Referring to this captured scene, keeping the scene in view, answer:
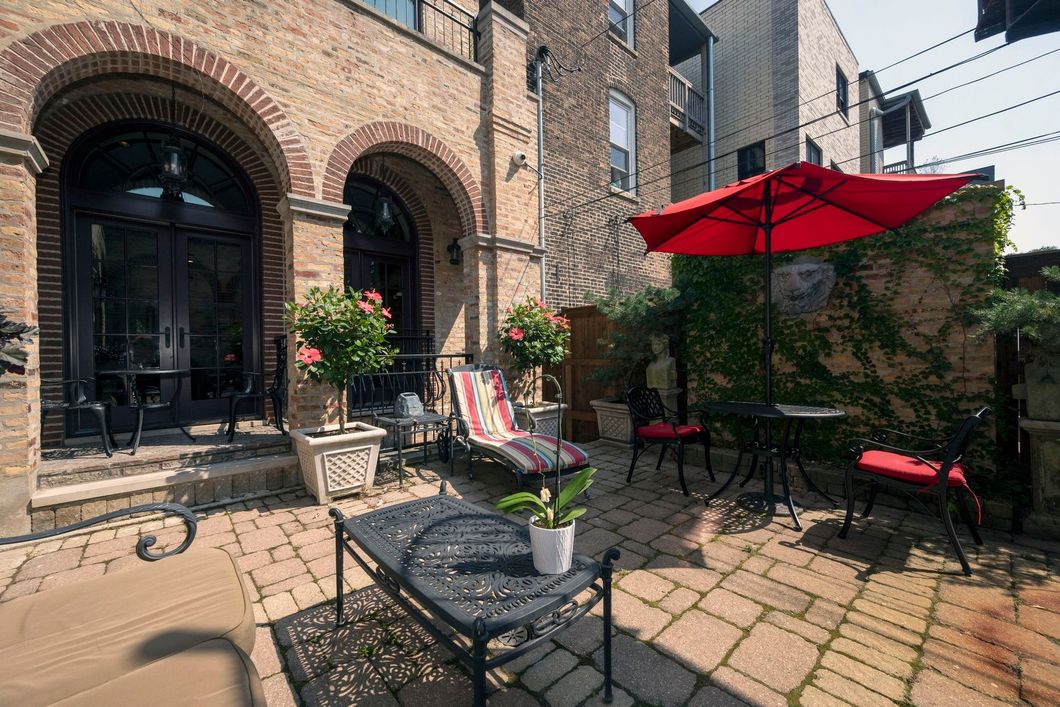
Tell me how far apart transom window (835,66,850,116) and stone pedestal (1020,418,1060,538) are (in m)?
12.4

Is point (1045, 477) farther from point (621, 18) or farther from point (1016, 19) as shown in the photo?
point (621, 18)

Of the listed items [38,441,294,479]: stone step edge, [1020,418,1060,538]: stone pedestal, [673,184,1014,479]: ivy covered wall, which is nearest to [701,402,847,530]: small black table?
[673,184,1014,479]: ivy covered wall

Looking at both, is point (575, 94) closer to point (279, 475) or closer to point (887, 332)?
point (887, 332)

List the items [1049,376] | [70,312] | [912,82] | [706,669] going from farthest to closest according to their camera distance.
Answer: [912,82]
[70,312]
[1049,376]
[706,669]

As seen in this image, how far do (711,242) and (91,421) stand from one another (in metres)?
6.87

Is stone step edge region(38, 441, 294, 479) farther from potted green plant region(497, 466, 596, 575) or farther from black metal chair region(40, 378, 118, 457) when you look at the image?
potted green plant region(497, 466, 596, 575)

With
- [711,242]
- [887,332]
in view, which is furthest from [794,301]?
[711,242]

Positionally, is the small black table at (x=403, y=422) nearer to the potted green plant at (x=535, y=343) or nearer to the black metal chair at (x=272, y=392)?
the black metal chair at (x=272, y=392)

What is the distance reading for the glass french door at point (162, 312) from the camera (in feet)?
15.9

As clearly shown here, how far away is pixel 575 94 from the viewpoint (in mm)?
8078

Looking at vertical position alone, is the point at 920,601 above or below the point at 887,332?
below

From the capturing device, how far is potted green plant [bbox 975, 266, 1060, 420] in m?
2.85

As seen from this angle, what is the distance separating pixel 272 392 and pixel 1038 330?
6.96 m

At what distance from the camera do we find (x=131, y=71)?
3.91m
